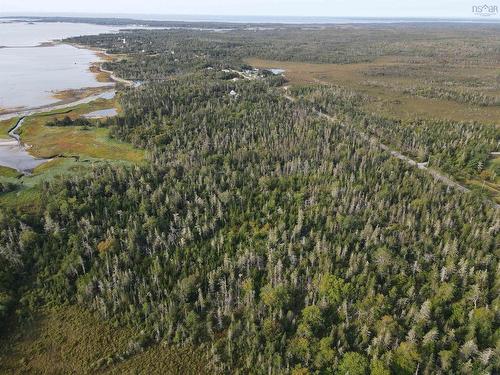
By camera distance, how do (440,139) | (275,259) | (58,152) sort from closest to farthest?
(275,259)
(58,152)
(440,139)

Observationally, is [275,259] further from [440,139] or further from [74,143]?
[74,143]

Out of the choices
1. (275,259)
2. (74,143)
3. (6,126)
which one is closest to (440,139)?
(275,259)

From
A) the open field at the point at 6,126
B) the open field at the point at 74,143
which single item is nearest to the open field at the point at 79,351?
the open field at the point at 74,143

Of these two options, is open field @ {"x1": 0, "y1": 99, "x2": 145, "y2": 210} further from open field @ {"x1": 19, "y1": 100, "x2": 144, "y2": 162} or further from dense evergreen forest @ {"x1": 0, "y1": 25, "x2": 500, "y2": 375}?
dense evergreen forest @ {"x1": 0, "y1": 25, "x2": 500, "y2": 375}

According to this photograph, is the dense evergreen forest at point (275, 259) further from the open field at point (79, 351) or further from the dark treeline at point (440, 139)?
the dark treeline at point (440, 139)

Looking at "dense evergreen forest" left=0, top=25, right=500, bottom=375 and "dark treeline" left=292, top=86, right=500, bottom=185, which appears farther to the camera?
"dark treeline" left=292, top=86, right=500, bottom=185


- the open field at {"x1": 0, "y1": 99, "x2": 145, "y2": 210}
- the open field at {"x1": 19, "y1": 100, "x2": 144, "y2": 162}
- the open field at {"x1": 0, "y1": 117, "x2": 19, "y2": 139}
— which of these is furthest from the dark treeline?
the open field at {"x1": 0, "y1": 117, "x2": 19, "y2": 139}
